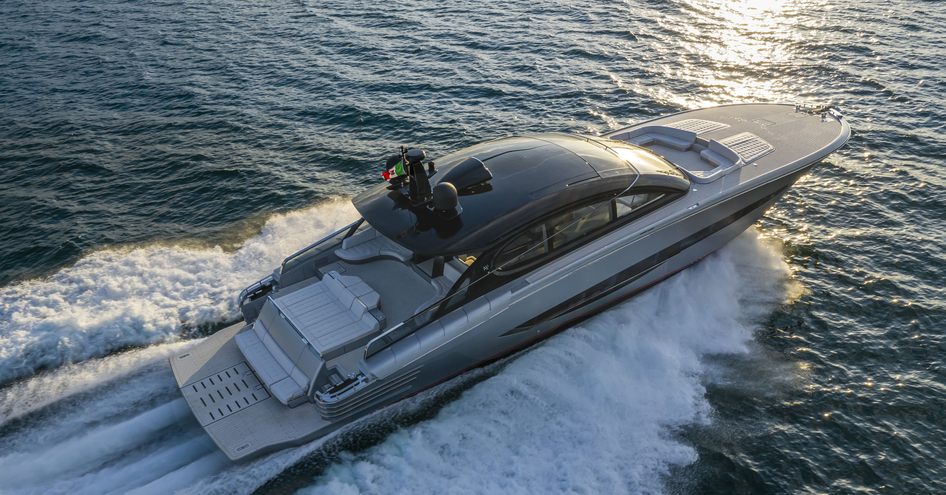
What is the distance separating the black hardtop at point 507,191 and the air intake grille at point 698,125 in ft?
6.57

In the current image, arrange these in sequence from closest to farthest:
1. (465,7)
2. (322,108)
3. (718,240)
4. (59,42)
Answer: (718,240) → (322,108) → (59,42) → (465,7)

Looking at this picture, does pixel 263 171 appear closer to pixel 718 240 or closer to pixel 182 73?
pixel 182 73

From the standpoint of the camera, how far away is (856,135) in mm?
15055

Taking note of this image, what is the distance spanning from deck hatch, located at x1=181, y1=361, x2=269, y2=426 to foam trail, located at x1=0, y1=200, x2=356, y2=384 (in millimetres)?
1809

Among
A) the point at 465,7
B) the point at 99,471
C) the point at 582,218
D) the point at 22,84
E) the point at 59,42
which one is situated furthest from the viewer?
the point at 465,7

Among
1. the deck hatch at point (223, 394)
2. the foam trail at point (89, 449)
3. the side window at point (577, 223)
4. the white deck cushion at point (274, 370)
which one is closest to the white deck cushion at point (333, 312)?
the white deck cushion at point (274, 370)

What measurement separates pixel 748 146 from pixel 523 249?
491 cm

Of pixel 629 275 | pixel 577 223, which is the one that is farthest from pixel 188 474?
pixel 629 275

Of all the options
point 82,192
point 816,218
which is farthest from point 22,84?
point 816,218

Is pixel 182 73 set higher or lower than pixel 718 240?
higher

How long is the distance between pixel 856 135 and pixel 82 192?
1741 cm

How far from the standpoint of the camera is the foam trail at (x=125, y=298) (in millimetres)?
9016

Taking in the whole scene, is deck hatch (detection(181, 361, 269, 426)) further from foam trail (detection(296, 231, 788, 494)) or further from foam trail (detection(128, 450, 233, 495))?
foam trail (detection(296, 231, 788, 494))

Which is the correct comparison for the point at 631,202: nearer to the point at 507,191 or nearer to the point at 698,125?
the point at 507,191
